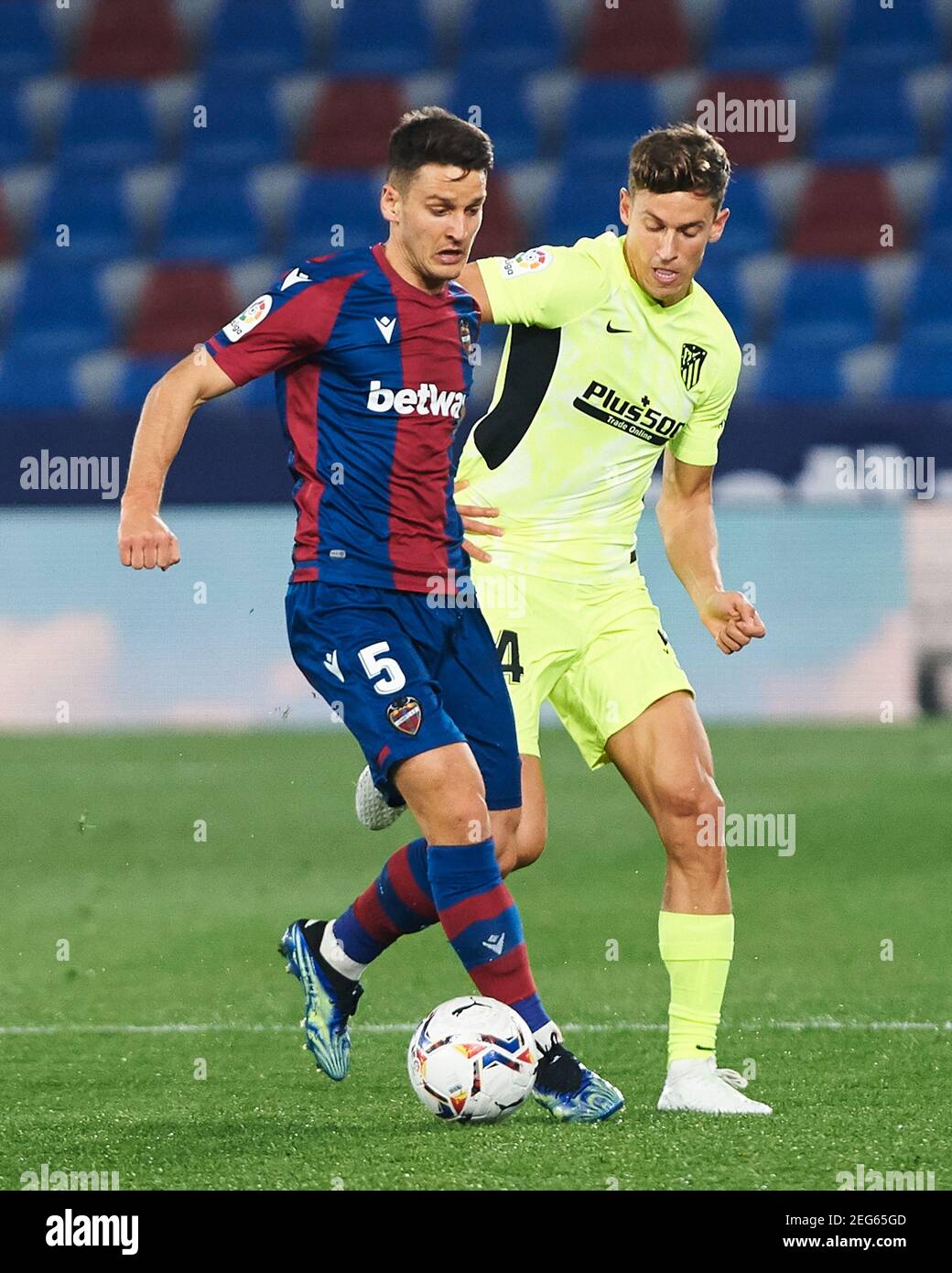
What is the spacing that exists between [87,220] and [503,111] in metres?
2.83

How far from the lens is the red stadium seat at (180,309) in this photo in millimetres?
12164

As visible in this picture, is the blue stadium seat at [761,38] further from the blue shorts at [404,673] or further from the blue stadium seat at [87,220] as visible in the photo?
the blue shorts at [404,673]

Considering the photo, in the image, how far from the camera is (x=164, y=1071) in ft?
15.0

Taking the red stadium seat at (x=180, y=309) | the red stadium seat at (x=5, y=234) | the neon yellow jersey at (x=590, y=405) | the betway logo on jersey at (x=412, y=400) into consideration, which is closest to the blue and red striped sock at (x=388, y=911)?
the neon yellow jersey at (x=590, y=405)

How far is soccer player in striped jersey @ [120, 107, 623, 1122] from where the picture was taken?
386 centimetres

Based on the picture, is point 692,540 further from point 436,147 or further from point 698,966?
point 436,147

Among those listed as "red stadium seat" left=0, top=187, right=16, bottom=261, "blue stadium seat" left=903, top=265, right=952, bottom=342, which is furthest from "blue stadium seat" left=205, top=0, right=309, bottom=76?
"blue stadium seat" left=903, top=265, right=952, bottom=342

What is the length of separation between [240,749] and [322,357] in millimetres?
6166

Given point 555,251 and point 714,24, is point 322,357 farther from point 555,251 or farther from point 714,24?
point 714,24

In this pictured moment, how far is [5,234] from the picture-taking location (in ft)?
42.7

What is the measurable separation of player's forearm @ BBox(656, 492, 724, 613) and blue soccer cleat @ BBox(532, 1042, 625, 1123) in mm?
1136

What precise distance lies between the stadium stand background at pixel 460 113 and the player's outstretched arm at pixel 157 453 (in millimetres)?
7151

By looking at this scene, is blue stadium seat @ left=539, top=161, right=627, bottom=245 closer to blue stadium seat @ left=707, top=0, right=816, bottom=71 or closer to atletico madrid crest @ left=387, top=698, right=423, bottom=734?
blue stadium seat @ left=707, top=0, right=816, bottom=71

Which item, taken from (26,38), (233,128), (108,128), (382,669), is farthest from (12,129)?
(382,669)
